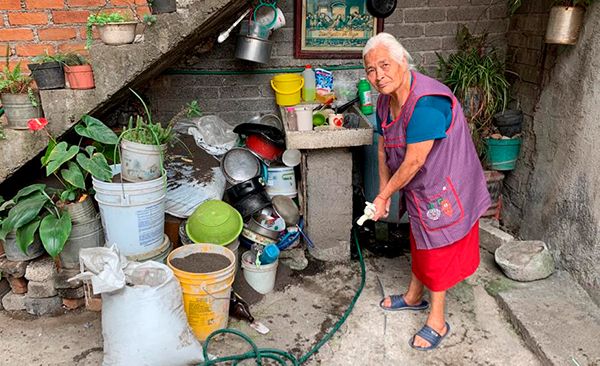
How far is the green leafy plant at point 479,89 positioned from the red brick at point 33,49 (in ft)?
11.0

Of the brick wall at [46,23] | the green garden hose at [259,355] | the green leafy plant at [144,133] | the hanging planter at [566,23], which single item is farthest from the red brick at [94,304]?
the hanging planter at [566,23]

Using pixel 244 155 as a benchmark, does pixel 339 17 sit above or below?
above

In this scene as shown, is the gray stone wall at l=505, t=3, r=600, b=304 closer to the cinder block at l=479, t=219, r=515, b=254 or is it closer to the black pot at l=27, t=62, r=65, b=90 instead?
the cinder block at l=479, t=219, r=515, b=254

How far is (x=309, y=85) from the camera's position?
4.42 meters

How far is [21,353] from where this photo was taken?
2.96 meters

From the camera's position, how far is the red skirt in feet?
9.50

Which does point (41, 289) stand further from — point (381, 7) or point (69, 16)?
point (381, 7)

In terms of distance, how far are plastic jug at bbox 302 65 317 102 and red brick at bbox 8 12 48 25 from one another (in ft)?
6.88

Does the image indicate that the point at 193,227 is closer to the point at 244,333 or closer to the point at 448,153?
the point at 244,333

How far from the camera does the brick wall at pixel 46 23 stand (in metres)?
3.75

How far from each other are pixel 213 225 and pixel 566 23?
2.74 m

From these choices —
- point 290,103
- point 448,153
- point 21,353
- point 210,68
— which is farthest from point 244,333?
point 210,68

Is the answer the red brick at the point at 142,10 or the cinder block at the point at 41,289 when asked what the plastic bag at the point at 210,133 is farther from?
the cinder block at the point at 41,289

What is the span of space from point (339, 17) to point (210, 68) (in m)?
1.24
